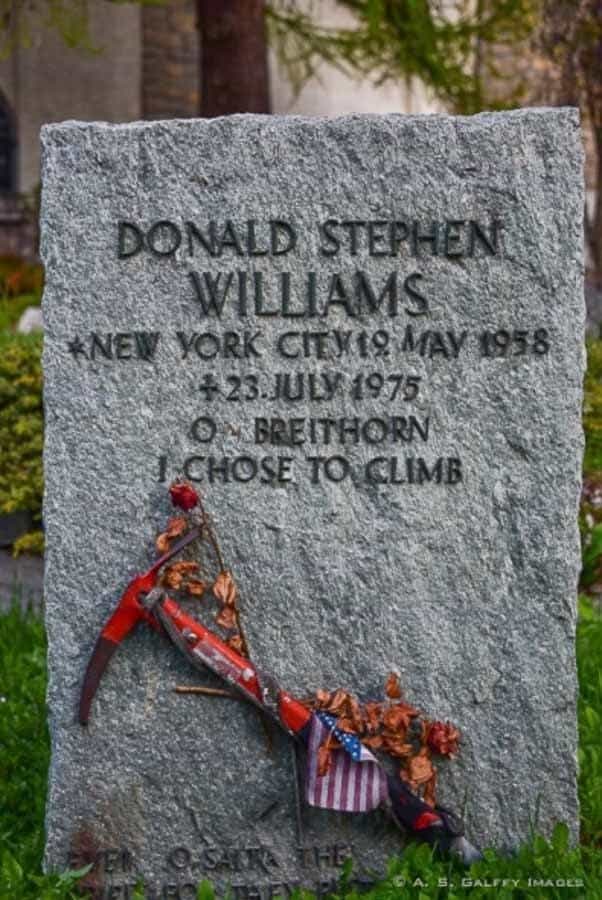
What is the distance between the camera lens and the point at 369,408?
3.39 m

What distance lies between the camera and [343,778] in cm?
337

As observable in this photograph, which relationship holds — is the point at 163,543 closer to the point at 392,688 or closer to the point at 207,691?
the point at 207,691

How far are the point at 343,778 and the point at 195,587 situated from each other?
51 cm

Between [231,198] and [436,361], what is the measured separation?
21.7 inches

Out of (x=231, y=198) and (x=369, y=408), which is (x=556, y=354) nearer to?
(x=369, y=408)

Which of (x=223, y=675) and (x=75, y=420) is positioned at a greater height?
(x=75, y=420)

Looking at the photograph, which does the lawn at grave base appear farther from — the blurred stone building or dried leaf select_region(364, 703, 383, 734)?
the blurred stone building

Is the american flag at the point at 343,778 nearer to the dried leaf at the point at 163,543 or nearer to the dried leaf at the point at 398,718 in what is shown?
the dried leaf at the point at 398,718

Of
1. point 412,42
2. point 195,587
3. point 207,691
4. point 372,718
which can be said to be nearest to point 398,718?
point 372,718

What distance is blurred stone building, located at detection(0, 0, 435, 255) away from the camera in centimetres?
1425

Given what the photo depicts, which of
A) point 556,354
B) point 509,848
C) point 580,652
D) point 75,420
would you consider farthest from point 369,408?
point 580,652

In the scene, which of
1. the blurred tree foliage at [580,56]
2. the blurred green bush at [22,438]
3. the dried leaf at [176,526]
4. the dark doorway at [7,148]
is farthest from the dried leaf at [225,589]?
the dark doorway at [7,148]

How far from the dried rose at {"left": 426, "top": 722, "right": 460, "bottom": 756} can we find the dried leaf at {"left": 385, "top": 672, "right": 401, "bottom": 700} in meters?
0.10

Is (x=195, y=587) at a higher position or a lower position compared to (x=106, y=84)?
lower
